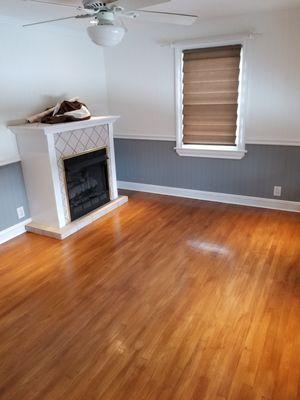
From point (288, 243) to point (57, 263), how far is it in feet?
7.52

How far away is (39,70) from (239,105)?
239 cm

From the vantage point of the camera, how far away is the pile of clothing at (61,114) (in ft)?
10.9

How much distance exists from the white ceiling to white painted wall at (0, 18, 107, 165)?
0.27m

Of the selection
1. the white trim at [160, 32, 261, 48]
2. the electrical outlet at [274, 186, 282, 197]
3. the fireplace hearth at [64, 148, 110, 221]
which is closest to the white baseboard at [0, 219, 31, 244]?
the fireplace hearth at [64, 148, 110, 221]

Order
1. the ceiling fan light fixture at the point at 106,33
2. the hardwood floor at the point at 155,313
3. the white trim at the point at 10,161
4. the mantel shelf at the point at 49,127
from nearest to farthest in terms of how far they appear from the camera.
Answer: the hardwood floor at the point at 155,313, the ceiling fan light fixture at the point at 106,33, the mantel shelf at the point at 49,127, the white trim at the point at 10,161

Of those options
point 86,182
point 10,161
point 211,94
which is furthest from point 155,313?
point 211,94

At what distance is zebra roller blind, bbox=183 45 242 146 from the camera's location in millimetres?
3734

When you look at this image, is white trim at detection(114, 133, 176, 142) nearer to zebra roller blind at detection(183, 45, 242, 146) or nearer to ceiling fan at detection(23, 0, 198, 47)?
zebra roller blind at detection(183, 45, 242, 146)

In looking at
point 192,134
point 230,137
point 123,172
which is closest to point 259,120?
point 230,137

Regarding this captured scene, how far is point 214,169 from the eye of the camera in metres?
4.20

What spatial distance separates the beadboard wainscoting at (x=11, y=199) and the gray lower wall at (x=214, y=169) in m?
1.80

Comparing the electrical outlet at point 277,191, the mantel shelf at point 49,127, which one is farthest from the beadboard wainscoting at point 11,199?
the electrical outlet at point 277,191

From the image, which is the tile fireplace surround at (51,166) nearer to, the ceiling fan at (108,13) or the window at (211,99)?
the window at (211,99)

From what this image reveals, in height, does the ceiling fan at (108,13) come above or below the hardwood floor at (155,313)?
above
